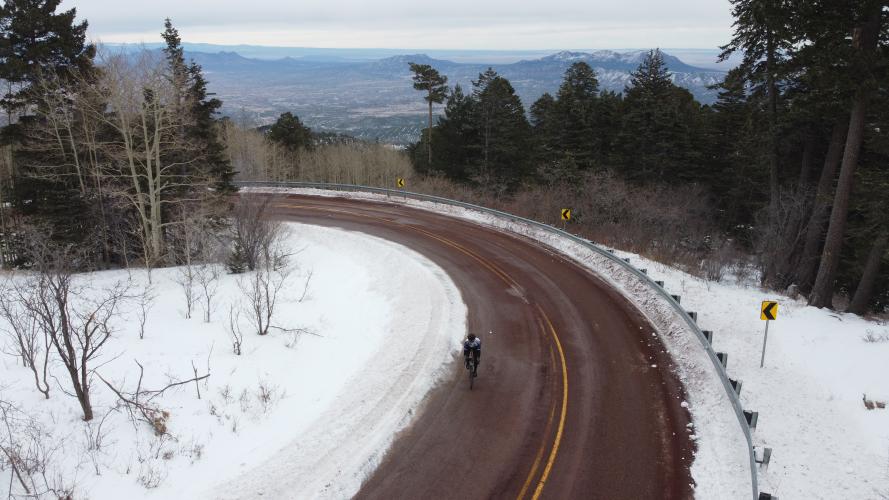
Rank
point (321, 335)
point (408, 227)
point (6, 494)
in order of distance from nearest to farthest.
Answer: point (6, 494)
point (321, 335)
point (408, 227)

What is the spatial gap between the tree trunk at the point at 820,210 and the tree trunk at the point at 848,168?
4.59 m

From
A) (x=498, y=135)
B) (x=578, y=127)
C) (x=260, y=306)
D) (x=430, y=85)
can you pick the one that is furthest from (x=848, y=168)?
(x=430, y=85)

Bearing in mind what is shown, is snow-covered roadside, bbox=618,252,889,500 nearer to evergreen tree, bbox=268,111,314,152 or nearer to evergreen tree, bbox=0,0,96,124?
evergreen tree, bbox=0,0,96,124

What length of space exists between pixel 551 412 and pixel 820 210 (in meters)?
20.4

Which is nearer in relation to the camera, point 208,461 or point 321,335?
point 208,461

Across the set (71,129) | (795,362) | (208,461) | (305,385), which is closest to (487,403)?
(305,385)

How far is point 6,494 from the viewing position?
9594 mm

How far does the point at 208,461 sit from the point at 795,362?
1534cm

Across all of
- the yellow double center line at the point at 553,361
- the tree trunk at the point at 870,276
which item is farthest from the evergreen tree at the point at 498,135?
the tree trunk at the point at 870,276

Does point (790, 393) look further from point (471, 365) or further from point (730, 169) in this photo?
point (730, 169)

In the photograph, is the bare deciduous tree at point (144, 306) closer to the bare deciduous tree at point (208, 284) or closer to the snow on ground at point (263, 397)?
the snow on ground at point (263, 397)

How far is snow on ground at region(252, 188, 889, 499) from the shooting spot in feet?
34.0

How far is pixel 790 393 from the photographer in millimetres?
13203

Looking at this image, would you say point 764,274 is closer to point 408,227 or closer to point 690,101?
point 408,227
